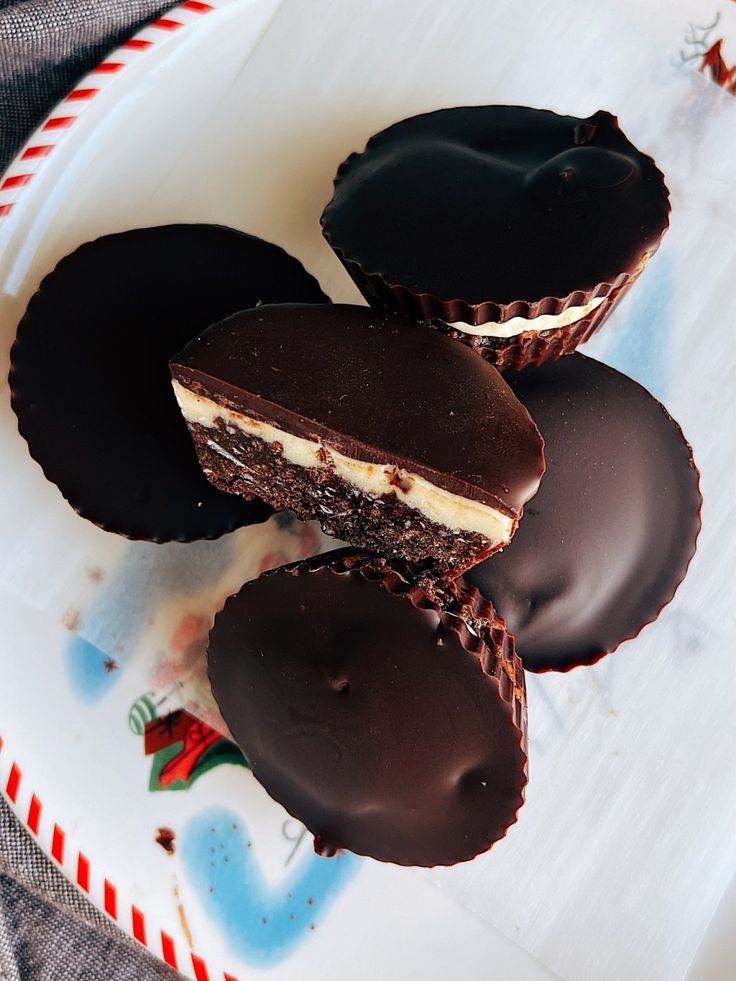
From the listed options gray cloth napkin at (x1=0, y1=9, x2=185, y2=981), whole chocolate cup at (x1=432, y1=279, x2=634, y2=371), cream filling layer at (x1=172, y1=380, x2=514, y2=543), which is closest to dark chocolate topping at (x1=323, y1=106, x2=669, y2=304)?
whole chocolate cup at (x1=432, y1=279, x2=634, y2=371)

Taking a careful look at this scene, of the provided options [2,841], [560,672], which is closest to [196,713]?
[2,841]

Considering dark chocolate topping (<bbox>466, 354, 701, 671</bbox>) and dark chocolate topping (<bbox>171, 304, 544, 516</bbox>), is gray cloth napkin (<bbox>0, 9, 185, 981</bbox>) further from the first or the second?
dark chocolate topping (<bbox>466, 354, 701, 671</bbox>)

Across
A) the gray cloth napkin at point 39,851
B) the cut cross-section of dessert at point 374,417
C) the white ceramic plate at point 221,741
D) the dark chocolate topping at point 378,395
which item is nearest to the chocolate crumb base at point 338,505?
the cut cross-section of dessert at point 374,417

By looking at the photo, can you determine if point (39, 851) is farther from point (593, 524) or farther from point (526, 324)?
point (526, 324)

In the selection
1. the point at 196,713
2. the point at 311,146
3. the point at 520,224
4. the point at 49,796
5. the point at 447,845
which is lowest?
the point at 49,796

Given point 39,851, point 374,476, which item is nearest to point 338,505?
point 374,476

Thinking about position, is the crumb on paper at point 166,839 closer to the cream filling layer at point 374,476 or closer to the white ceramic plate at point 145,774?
the white ceramic plate at point 145,774

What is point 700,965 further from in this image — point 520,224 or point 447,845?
point 520,224
